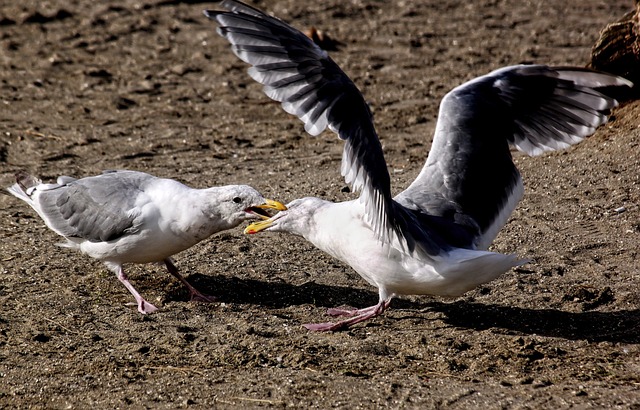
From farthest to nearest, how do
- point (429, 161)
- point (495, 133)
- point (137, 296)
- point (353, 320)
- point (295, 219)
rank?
point (495, 133), point (429, 161), point (137, 296), point (295, 219), point (353, 320)

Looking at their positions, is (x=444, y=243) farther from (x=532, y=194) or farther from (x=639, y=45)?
(x=639, y=45)

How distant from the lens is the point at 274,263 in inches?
269

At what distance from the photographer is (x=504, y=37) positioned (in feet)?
40.4

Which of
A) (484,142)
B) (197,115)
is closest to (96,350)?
(484,142)

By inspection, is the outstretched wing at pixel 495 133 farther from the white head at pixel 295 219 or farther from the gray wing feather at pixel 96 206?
the gray wing feather at pixel 96 206

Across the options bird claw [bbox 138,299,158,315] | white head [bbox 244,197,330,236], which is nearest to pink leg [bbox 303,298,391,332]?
white head [bbox 244,197,330,236]

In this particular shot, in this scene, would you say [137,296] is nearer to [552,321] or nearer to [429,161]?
[429,161]

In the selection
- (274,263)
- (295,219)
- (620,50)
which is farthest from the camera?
(620,50)

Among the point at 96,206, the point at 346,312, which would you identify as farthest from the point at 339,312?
the point at 96,206

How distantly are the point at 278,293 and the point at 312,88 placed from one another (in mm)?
1628

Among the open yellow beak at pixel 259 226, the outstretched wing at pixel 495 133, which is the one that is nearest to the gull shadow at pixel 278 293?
the open yellow beak at pixel 259 226

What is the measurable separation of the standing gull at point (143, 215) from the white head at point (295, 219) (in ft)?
0.20

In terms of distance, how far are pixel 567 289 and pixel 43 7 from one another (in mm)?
8980

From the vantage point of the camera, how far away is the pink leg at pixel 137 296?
6.06 m
